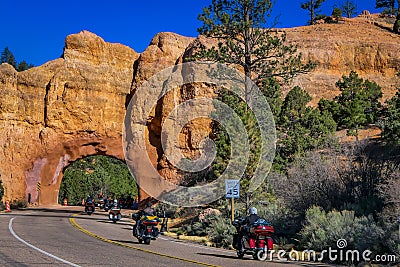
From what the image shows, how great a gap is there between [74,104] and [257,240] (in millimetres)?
38126

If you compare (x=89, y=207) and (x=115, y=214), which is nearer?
(x=115, y=214)

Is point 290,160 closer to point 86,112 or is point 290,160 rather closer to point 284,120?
point 284,120

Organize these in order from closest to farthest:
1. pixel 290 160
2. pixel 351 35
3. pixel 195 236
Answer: pixel 195 236
pixel 290 160
pixel 351 35

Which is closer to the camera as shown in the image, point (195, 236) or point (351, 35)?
point (195, 236)

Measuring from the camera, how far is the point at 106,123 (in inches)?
1924

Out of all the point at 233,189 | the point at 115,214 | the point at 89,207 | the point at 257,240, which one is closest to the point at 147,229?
the point at 233,189

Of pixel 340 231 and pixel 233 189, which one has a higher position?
pixel 233 189

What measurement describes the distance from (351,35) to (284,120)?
1085 inches

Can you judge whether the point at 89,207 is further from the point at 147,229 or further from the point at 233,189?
the point at 147,229

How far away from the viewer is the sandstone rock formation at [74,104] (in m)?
47.6

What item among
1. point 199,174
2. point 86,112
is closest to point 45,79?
point 86,112

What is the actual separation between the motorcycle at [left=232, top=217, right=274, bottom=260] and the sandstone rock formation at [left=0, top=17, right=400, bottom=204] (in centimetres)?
3292

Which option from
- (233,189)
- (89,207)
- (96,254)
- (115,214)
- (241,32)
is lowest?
(96,254)

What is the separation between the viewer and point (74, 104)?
48000mm
